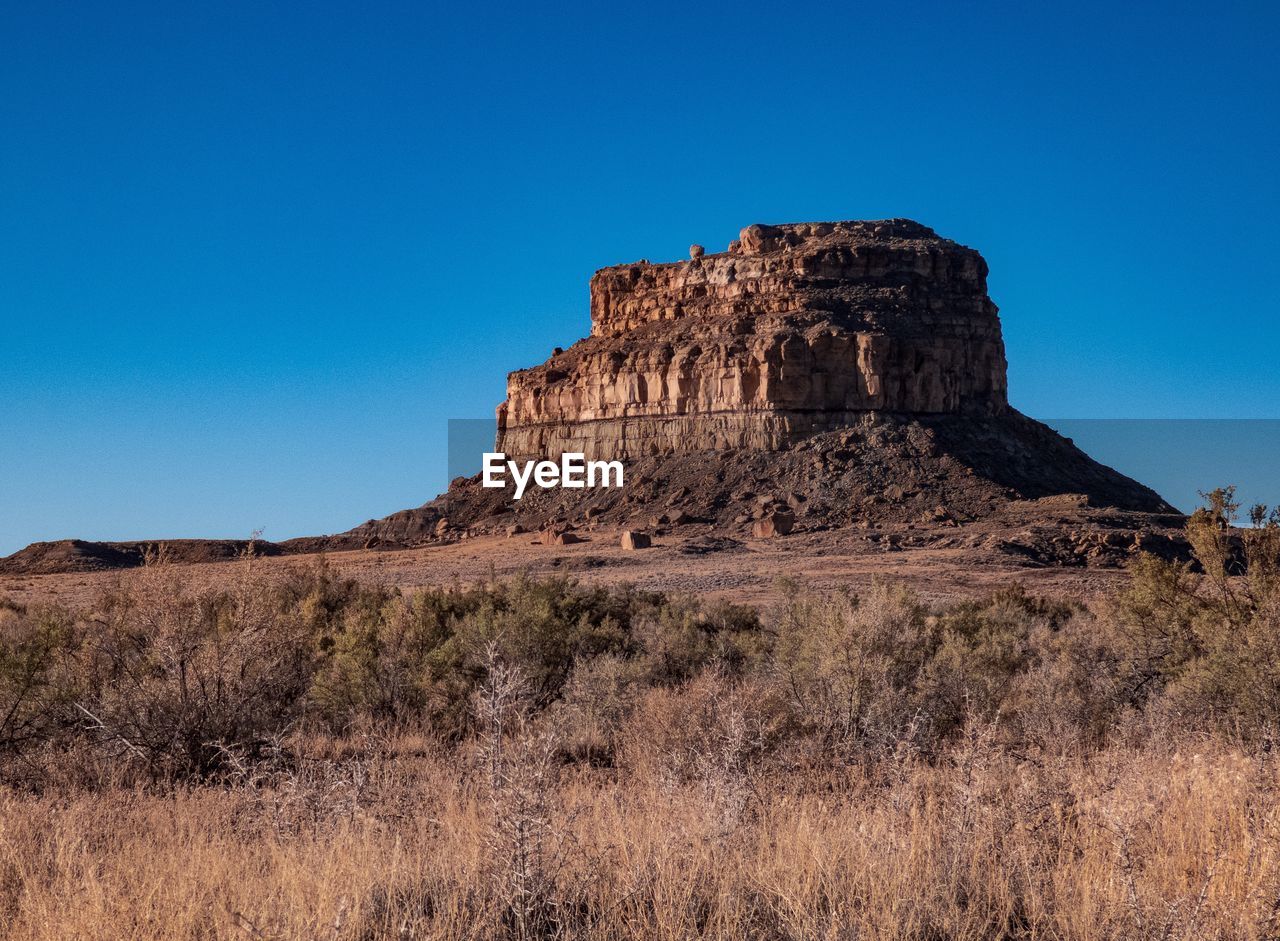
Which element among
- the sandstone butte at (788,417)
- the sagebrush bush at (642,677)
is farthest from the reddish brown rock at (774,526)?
the sagebrush bush at (642,677)

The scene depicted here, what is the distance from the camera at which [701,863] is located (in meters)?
4.46

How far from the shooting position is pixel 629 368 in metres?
61.7

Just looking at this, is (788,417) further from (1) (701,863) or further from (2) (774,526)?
(1) (701,863)

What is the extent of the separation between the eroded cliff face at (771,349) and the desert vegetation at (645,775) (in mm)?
43793

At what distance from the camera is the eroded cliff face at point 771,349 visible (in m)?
56.3

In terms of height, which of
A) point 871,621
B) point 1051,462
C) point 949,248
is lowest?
point 871,621

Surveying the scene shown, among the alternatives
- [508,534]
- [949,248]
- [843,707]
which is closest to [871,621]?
[843,707]

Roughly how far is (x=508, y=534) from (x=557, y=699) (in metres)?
43.6

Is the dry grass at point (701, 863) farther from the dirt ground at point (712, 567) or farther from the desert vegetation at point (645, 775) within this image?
the dirt ground at point (712, 567)

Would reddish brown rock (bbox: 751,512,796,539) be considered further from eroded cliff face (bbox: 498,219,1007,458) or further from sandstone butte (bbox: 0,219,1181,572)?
eroded cliff face (bbox: 498,219,1007,458)

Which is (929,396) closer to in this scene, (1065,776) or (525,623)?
(525,623)

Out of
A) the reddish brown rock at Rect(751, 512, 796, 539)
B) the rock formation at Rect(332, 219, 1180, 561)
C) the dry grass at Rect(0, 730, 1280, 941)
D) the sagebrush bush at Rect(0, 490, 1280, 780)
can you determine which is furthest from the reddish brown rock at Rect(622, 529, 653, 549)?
the dry grass at Rect(0, 730, 1280, 941)

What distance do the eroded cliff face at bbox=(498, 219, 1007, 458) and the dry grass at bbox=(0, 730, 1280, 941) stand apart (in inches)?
1990

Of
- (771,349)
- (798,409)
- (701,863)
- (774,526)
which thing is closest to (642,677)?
(701,863)
